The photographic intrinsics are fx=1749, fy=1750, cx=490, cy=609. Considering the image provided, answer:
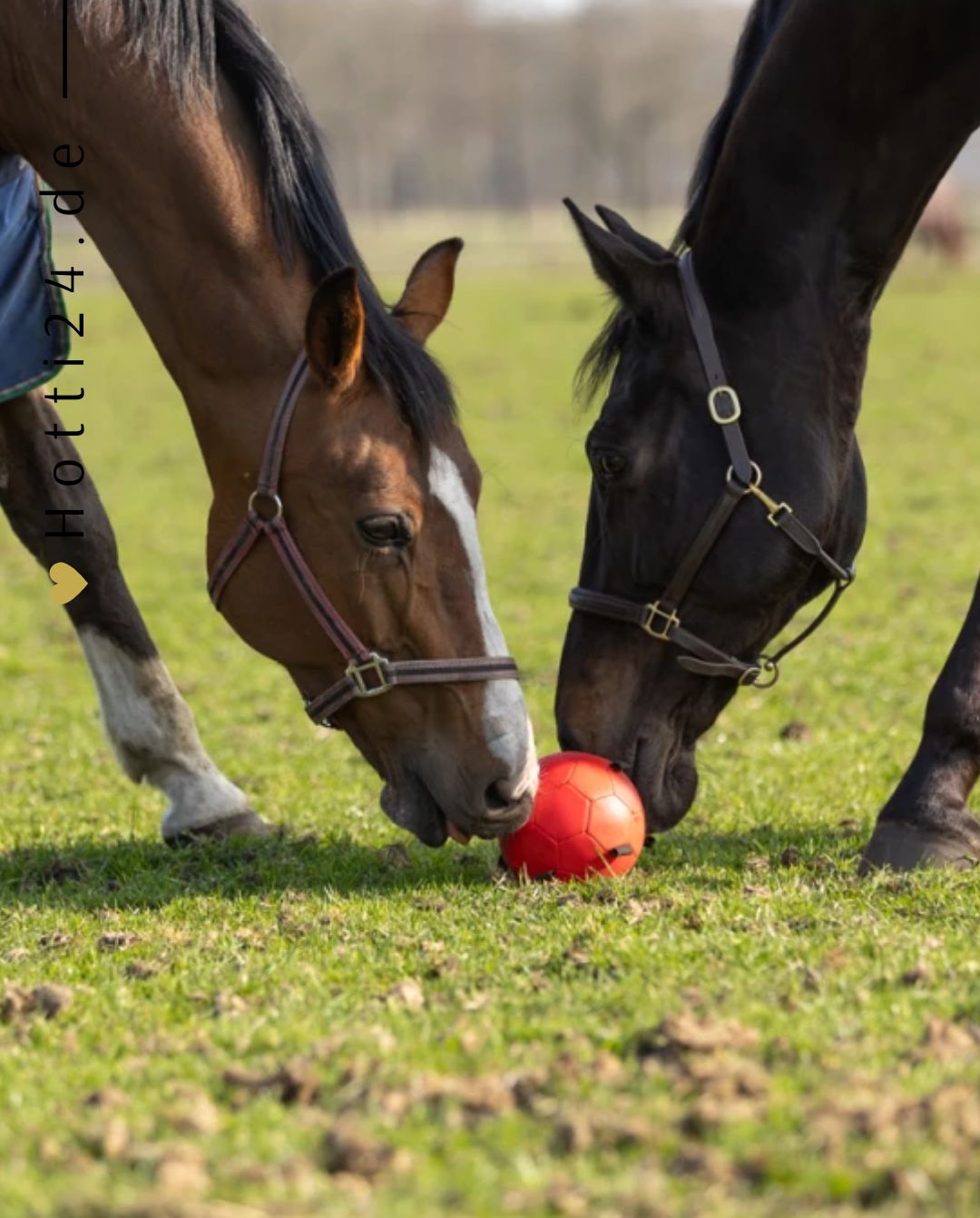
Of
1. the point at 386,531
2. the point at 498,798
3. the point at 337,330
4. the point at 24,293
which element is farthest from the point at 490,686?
the point at 24,293

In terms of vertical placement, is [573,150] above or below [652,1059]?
above

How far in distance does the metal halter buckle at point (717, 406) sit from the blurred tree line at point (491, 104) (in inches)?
3175

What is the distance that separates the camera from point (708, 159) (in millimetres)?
5352

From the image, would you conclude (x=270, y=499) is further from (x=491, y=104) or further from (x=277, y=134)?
(x=491, y=104)

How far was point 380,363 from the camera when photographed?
451cm

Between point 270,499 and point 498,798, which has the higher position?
point 270,499

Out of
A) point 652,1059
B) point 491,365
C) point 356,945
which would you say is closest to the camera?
point 652,1059

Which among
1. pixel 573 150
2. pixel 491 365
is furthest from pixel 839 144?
pixel 573 150

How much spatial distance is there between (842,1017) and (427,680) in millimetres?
1497

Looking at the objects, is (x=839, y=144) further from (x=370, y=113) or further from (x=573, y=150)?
(x=573, y=150)

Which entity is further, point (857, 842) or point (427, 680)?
point (857, 842)

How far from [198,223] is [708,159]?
169 cm

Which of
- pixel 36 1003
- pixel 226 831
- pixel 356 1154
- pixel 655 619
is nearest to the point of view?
pixel 356 1154

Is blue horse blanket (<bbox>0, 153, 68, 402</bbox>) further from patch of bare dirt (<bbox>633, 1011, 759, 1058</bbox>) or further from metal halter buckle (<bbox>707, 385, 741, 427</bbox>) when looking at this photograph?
patch of bare dirt (<bbox>633, 1011, 759, 1058</bbox>)
